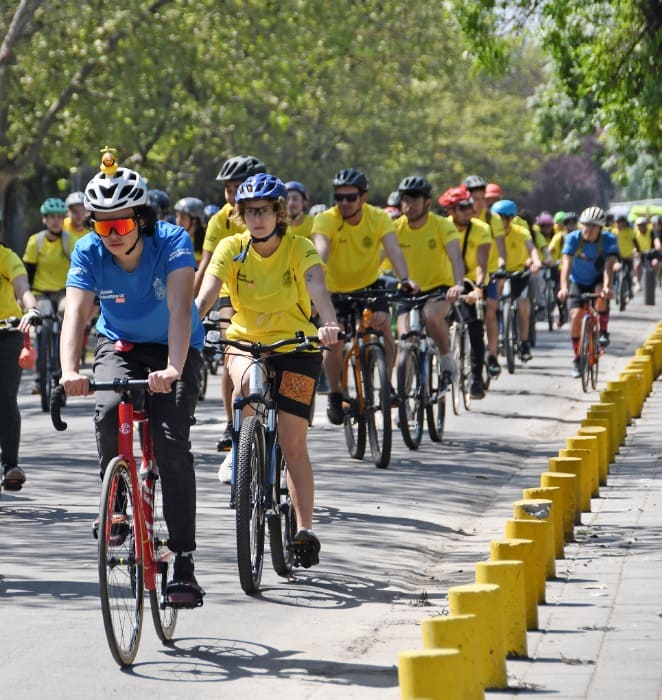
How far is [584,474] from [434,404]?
412 cm

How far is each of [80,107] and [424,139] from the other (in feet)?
85.5

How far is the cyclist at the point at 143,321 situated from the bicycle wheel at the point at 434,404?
6.79 m

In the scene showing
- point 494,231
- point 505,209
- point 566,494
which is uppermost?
point 505,209

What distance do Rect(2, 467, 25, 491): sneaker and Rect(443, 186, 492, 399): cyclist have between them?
6227mm

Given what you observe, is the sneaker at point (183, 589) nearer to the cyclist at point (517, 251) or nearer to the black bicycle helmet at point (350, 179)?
the black bicycle helmet at point (350, 179)

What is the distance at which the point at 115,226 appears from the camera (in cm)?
677

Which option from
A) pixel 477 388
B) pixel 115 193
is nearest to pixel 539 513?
pixel 115 193

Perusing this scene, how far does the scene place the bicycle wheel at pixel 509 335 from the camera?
2027 centimetres

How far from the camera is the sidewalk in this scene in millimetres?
5953

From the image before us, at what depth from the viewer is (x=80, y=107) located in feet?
99.2

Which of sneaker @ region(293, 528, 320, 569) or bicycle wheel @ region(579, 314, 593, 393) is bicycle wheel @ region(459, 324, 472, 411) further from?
sneaker @ region(293, 528, 320, 569)

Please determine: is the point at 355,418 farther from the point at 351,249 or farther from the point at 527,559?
the point at 527,559

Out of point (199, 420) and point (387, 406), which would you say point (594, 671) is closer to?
point (387, 406)

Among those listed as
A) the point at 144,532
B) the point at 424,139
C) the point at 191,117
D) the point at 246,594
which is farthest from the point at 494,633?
the point at 424,139
